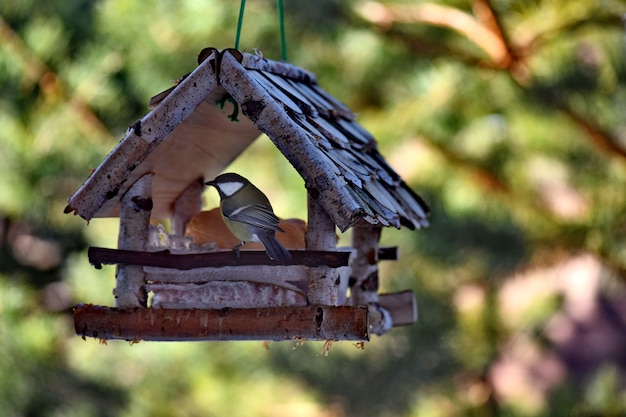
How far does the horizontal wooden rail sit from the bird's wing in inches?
1.5

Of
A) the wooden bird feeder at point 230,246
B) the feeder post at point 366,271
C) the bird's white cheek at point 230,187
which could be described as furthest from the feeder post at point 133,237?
the feeder post at point 366,271

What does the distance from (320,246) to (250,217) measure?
94 millimetres

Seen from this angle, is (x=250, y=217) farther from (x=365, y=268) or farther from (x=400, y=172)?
(x=400, y=172)

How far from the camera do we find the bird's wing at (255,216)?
1090mm

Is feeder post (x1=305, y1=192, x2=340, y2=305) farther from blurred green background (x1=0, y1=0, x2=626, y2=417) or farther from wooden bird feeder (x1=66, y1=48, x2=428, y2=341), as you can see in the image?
blurred green background (x1=0, y1=0, x2=626, y2=417)

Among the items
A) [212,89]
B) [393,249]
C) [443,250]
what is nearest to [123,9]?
[443,250]

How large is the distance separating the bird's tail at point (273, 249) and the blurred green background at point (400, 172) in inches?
53.9

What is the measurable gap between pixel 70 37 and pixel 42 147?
0.78 m

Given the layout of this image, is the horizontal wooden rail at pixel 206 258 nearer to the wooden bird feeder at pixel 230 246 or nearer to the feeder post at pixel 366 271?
the wooden bird feeder at pixel 230 246

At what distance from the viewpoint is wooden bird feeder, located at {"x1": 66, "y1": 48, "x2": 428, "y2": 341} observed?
1.08 meters

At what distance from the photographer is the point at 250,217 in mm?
1094

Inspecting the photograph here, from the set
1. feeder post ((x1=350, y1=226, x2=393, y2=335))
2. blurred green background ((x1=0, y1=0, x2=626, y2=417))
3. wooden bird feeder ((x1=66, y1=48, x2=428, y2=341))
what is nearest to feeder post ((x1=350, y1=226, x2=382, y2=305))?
feeder post ((x1=350, y1=226, x2=393, y2=335))

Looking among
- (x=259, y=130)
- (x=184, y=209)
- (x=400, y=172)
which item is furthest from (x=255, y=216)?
(x=400, y=172)

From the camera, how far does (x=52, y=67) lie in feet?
9.92
